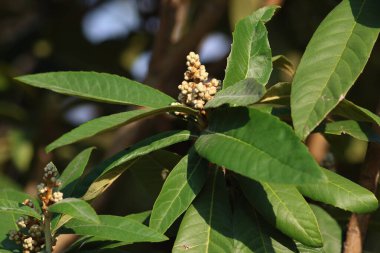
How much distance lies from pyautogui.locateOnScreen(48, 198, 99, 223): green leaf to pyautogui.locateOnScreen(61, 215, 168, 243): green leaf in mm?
54

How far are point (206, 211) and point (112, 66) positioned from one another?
1.92 meters

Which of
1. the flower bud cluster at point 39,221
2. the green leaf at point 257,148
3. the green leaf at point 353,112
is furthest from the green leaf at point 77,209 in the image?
the green leaf at point 353,112

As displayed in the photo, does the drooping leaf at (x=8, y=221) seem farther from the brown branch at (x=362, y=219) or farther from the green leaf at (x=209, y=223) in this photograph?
the brown branch at (x=362, y=219)

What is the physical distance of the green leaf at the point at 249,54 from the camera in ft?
3.66

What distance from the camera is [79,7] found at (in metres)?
3.27

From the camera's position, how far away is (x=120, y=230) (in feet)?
3.25

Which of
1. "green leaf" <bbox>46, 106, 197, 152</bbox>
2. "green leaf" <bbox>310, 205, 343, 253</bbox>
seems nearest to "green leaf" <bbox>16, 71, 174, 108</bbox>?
"green leaf" <bbox>46, 106, 197, 152</bbox>

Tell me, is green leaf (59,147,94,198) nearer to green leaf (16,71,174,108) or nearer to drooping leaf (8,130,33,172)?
green leaf (16,71,174,108)

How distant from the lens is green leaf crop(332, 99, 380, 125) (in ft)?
3.48

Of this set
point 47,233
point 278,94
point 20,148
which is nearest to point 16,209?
point 47,233

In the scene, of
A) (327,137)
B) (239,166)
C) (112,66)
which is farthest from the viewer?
(112,66)

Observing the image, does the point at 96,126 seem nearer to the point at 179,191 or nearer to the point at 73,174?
the point at 179,191

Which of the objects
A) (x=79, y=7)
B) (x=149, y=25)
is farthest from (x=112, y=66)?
(x=79, y=7)

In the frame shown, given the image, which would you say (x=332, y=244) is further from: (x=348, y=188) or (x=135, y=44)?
(x=135, y=44)
